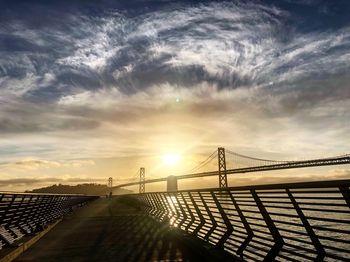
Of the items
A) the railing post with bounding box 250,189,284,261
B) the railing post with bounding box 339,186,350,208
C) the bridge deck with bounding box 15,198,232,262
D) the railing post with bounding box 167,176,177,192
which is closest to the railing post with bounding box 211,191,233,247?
the bridge deck with bounding box 15,198,232,262

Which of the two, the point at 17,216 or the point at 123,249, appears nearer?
the point at 123,249

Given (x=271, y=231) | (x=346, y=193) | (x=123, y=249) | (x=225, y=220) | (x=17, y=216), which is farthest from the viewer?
(x=17, y=216)

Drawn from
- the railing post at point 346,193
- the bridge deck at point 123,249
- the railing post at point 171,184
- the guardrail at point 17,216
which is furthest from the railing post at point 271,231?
the railing post at point 171,184

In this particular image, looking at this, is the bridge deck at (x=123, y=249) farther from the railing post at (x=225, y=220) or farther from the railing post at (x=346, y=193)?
the railing post at (x=346, y=193)

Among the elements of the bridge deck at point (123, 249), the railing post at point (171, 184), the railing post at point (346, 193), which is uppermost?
the railing post at point (171, 184)

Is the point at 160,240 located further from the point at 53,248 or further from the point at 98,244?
the point at 53,248

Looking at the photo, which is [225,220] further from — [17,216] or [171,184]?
[171,184]

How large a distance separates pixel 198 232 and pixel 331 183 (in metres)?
6.56

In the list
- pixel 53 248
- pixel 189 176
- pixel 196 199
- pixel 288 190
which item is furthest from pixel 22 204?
pixel 189 176

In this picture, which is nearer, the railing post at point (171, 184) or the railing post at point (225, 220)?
the railing post at point (225, 220)

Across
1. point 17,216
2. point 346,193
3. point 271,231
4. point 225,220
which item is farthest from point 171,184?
point 346,193

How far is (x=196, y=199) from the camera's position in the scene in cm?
1115

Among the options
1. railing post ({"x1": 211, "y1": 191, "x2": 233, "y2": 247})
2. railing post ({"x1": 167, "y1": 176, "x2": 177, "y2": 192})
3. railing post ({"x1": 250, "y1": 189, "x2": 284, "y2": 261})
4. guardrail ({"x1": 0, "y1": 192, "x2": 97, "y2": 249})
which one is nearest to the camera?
railing post ({"x1": 250, "y1": 189, "x2": 284, "y2": 261})

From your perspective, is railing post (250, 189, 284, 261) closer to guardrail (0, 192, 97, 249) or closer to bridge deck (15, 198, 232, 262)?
bridge deck (15, 198, 232, 262)
